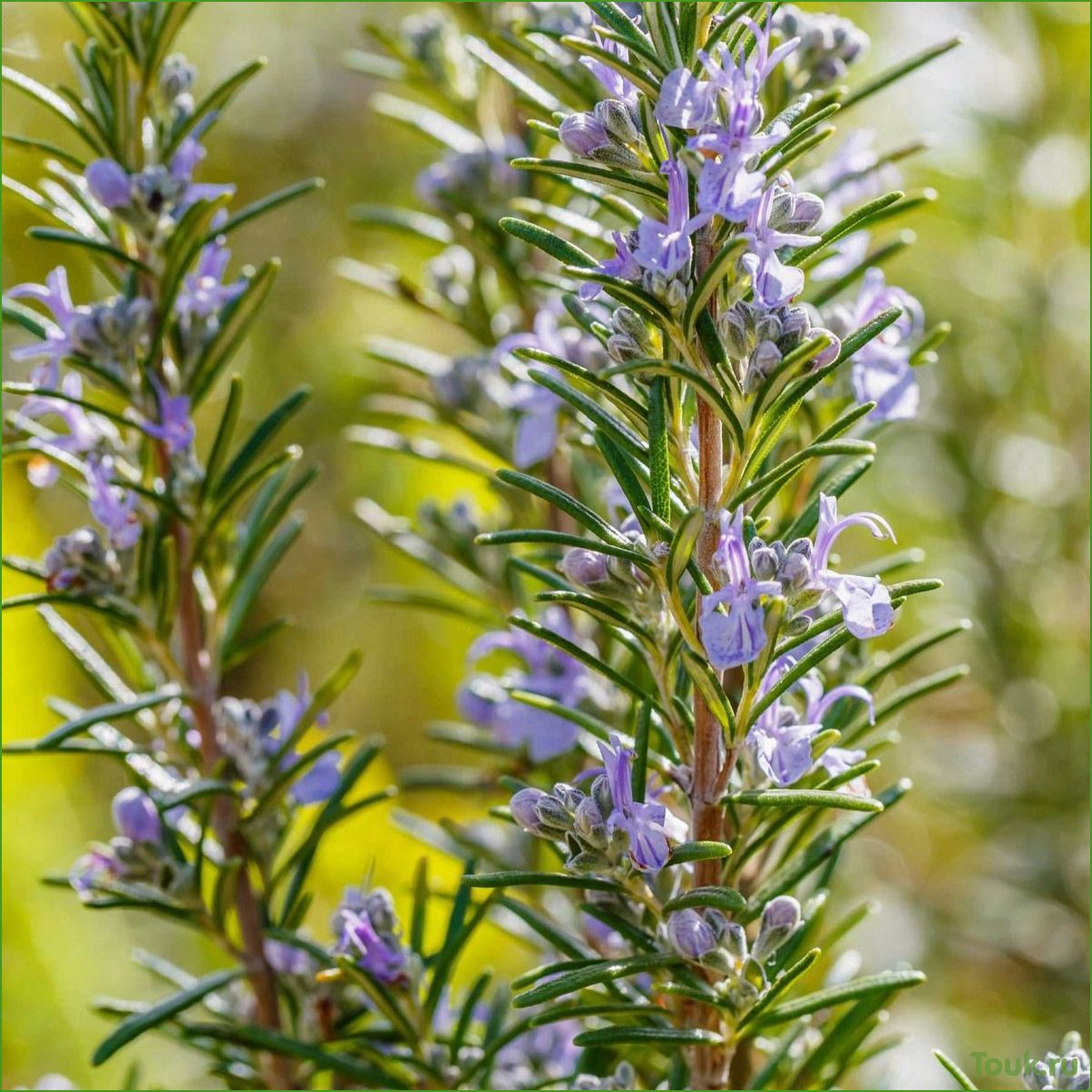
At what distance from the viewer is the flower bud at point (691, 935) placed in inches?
27.3

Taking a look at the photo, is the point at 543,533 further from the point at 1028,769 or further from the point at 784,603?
the point at 1028,769

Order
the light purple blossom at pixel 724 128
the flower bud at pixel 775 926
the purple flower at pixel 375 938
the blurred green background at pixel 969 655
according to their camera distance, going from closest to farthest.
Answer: the light purple blossom at pixel 724 128 → the flower bud at pixel 775 926 → the purple flower at pixel 375 938 → the blurred green background at pixel 969 655

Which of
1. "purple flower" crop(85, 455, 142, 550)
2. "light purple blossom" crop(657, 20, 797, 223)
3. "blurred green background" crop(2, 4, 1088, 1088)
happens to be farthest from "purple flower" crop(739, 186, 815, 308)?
"blurred green background" crop(2, 4, 1088, 1088)

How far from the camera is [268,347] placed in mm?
2848

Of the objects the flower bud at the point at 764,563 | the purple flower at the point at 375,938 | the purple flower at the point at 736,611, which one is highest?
the flower bud at the point at 764,563

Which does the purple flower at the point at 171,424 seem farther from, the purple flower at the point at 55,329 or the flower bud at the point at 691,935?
the flower bud at the point at 691,935

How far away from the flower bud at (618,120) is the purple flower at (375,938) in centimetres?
52

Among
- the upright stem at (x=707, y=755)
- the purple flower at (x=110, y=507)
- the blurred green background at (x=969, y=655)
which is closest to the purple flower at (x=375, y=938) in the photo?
the upright stem at (x=707, y=755)

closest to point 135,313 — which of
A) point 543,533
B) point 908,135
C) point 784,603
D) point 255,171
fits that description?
point 543,533

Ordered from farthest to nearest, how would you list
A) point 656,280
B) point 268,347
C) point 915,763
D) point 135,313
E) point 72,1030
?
point 268,347, point 915,763, point 72,1030, point 135,313, point 656,280

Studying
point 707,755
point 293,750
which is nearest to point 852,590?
point 707,755

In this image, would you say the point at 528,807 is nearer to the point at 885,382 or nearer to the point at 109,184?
the point at 885,382

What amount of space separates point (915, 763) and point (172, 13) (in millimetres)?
1475

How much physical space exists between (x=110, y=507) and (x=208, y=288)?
7.1 inches
